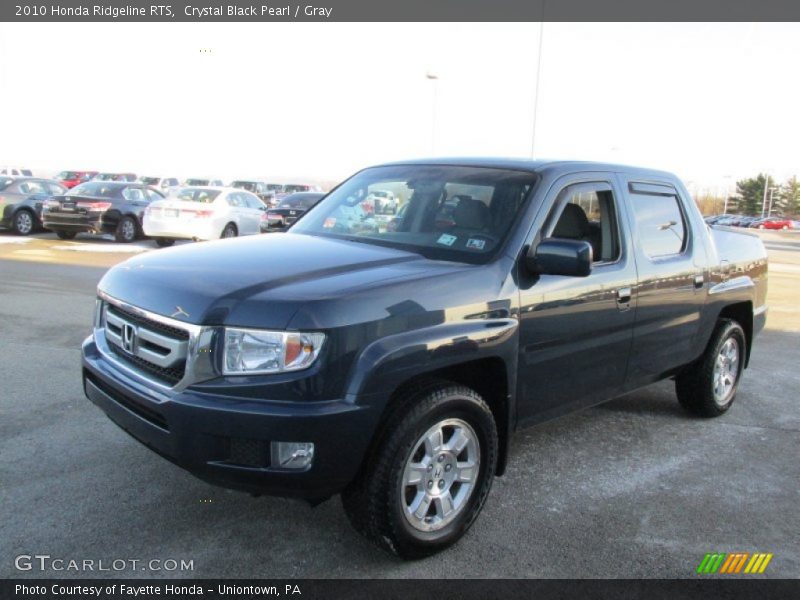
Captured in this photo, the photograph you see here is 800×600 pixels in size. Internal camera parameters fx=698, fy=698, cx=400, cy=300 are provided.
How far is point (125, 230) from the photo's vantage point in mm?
18188

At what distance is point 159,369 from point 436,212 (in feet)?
5.88

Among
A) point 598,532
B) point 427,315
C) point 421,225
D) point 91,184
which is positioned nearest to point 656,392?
point 598,532

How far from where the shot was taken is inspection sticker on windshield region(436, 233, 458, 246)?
380 centimetres

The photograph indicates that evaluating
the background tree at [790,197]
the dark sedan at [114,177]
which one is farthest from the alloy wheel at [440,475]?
the background tree at [790,197]

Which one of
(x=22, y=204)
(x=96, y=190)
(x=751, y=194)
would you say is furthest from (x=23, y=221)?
(x=751, y=194)

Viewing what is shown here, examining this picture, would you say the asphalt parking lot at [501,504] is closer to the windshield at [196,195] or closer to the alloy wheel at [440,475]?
the alloy wheel at [440,475]

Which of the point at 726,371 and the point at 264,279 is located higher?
the point at 264,279

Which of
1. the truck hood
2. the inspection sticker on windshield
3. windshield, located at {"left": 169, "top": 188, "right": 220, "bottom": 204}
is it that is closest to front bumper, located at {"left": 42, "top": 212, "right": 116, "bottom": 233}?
windshield, located at {"left": 169, "top": 188, "right": 220, "bottom": 204}

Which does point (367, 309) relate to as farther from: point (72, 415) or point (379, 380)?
point (72, 415)

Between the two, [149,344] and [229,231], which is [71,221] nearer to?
[229,231]

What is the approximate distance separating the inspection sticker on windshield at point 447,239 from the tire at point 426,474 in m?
0.88

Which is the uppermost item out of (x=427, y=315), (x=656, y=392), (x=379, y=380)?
(x=427, y=315)

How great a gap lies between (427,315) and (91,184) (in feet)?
58.5
